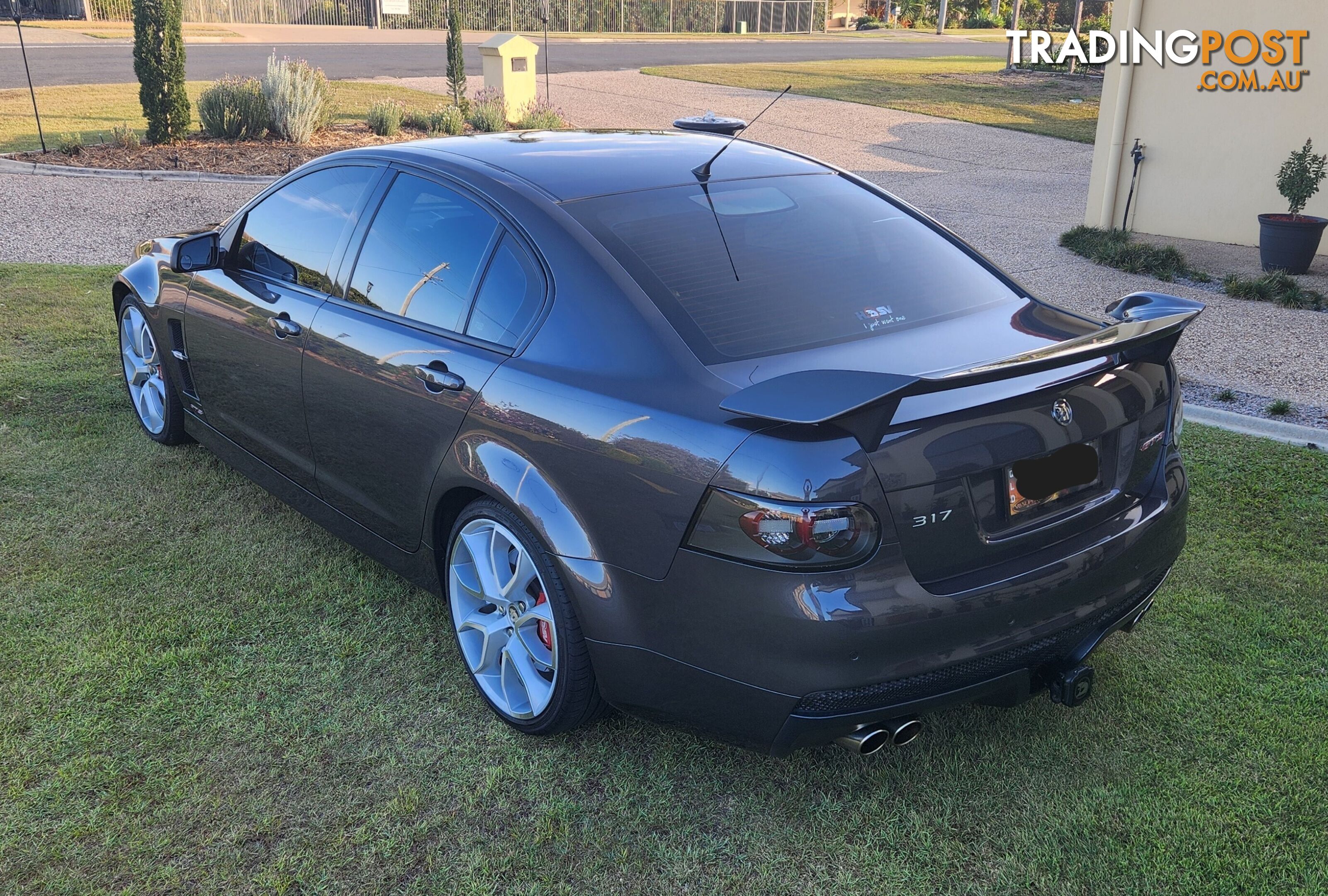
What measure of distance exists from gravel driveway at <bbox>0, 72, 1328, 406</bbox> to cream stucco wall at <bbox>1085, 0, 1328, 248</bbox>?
102cm

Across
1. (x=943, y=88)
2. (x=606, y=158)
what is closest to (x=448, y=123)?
(x=606, y=158)

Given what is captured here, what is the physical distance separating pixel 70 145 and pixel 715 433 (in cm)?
1355

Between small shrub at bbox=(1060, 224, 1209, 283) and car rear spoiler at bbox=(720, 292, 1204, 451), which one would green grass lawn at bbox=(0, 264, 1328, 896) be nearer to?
car rear spoiler at bbox=(720, 292, 1204, 451)

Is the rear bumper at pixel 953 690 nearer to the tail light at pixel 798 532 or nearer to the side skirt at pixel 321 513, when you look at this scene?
the tail light at pixel 798 532

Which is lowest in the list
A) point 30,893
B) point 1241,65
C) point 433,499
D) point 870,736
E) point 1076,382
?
point 30,893

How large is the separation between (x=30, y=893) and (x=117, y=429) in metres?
3.23

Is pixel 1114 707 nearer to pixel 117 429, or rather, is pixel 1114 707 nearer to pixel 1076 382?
pixel 1076 382

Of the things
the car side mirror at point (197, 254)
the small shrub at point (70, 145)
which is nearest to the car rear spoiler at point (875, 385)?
the car side mirror at point (197, 254)

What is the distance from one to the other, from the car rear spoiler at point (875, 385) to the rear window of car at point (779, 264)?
0.99ft

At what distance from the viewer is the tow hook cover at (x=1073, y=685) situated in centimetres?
268

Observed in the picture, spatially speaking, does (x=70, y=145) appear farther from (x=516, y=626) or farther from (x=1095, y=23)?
(x=1095, y=23)

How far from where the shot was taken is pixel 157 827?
267cm

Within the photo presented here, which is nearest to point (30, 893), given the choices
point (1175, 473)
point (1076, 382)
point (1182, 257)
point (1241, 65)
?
point (1076, 382)

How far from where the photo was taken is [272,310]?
3.85 m
